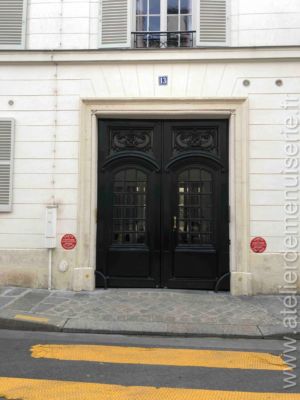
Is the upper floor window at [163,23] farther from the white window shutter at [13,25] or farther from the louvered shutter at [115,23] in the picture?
the white window shutter at [13,25]

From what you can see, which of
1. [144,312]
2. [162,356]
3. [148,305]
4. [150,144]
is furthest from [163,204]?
[162,356]

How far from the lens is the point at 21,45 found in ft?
26.2

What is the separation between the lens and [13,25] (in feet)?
26.4

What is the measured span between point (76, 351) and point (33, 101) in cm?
465

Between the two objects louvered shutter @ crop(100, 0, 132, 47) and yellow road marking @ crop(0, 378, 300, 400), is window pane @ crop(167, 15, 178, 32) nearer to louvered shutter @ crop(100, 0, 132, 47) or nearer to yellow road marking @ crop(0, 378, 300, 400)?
louvered shutter @ crop(100, 0, 132, 47)

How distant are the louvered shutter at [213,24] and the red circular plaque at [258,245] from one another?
11.2 ft

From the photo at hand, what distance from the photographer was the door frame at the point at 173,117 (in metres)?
7.65

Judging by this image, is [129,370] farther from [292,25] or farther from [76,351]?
[292,25]

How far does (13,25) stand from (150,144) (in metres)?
3.22

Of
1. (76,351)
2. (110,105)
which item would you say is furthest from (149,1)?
(76,351)

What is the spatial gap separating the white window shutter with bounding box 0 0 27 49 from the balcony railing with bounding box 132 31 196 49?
6.55 ft

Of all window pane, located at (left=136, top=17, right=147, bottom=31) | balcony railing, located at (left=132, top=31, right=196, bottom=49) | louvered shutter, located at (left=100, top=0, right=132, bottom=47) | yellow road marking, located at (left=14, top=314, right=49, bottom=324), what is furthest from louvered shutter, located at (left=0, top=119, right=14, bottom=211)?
window pane, located at (left=136, top=17, right=147, bottom=31)

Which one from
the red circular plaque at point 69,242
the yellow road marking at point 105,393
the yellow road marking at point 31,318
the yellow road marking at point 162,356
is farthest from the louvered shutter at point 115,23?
the yellow road marking at point 105,393

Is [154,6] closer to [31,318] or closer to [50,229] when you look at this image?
[50,229]
